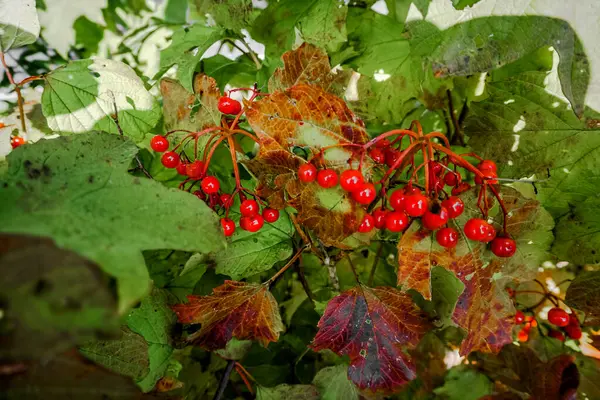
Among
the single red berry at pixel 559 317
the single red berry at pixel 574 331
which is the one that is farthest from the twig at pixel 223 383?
the single red berry at pixel 574 331

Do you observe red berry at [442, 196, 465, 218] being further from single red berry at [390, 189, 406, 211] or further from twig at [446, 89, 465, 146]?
twig at [446, 89, 465, 146]

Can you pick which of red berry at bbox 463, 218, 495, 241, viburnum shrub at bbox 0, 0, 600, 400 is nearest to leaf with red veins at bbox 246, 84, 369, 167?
viburnum shrub at bbox 0, 0, 600, 400

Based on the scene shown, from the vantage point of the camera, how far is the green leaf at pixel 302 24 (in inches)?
33.7

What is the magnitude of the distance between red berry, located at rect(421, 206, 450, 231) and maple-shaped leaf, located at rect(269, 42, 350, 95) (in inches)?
10.5

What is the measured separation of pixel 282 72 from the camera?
2.17 ft

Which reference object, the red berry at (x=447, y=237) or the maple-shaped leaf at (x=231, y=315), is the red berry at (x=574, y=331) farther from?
the maple-shaped leaf at (x=231, y=315)

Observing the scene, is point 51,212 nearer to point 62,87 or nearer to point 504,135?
point 62,87

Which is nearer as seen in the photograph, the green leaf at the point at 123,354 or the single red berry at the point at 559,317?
the green leaf at the point at 123,354

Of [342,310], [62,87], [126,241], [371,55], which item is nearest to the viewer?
[126,241]

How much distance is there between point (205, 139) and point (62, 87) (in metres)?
0.38

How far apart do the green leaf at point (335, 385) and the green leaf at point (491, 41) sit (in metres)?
0.70

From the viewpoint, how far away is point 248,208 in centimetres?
68

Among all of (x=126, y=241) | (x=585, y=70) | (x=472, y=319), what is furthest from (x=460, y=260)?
(x=126, y=241)

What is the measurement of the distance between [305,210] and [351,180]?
0.09m
